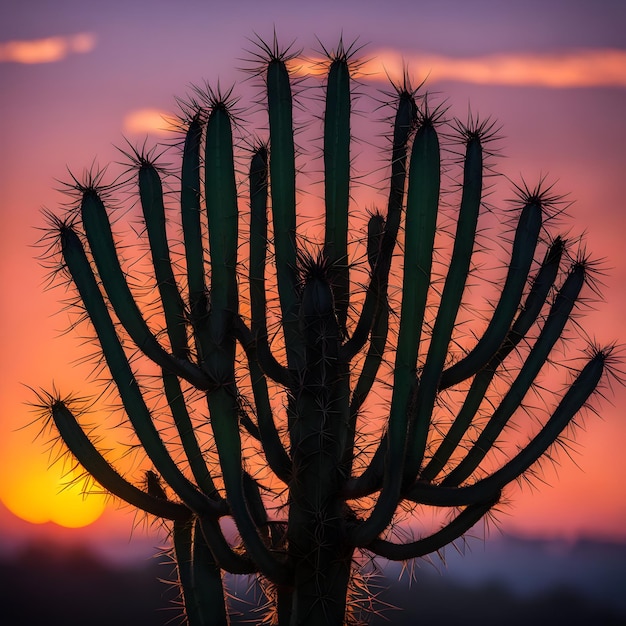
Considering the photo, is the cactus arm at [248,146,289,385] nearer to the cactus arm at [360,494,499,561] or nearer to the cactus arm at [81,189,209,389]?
the cactus arm at [81,189,209,389]

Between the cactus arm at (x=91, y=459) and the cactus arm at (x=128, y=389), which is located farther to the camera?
the cactus arm at (x=91, y=459)

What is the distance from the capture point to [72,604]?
947 cm

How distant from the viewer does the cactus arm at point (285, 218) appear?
4652 mm

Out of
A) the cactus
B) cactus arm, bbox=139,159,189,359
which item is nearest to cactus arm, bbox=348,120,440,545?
the cactus

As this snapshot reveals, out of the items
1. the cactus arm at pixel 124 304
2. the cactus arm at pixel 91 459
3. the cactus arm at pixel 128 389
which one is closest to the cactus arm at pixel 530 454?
the cactus arm at pixel 128 389

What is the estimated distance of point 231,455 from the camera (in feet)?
14.8

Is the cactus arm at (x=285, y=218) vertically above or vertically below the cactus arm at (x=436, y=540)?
above

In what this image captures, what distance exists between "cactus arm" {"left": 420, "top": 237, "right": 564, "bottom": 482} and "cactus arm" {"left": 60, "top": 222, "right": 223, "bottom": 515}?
1098 mm

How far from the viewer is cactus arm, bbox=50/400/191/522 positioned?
4754 mm

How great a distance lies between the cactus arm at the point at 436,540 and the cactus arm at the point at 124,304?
1171 mm

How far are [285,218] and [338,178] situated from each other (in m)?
0.34

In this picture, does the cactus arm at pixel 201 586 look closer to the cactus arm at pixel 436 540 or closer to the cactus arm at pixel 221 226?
the cactus arm at pixel 436 540

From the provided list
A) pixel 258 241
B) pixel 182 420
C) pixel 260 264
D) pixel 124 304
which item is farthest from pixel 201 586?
pixel 258 241

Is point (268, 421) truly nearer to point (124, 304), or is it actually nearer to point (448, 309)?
point (124, 304)
